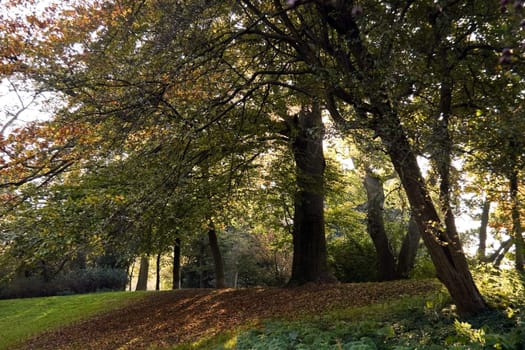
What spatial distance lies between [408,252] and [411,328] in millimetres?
6588

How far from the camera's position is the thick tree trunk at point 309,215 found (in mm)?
10266

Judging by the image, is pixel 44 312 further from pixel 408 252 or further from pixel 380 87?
pixel 380 87

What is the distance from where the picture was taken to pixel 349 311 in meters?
7.01

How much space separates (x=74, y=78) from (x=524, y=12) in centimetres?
524

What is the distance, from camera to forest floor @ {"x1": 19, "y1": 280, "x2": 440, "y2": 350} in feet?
25.0

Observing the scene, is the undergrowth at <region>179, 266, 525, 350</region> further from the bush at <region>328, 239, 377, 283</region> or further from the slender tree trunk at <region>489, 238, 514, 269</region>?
the bush at <region>328, 239, 377, 283</region>

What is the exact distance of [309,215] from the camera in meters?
10.8

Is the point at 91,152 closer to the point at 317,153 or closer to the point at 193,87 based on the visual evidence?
the point at 193,87

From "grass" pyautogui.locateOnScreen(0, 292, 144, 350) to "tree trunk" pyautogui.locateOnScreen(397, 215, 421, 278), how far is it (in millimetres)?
9626

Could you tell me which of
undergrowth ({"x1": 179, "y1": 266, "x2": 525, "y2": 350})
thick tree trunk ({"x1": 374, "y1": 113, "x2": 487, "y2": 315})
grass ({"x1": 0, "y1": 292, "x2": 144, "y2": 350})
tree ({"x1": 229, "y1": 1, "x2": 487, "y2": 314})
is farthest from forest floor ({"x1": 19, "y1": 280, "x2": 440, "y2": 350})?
tree ({"x1": 229, "y1": 1, "x2": 487, "y2": 314})

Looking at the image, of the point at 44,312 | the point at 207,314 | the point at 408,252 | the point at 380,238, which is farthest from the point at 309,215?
the point at 44,312

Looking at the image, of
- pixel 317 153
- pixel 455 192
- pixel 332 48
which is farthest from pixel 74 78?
pixel 317 153

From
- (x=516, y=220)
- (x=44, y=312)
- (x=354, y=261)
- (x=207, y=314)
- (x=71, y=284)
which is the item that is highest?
(x=516, y=220)

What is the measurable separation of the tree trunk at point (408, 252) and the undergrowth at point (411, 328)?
4.11m
